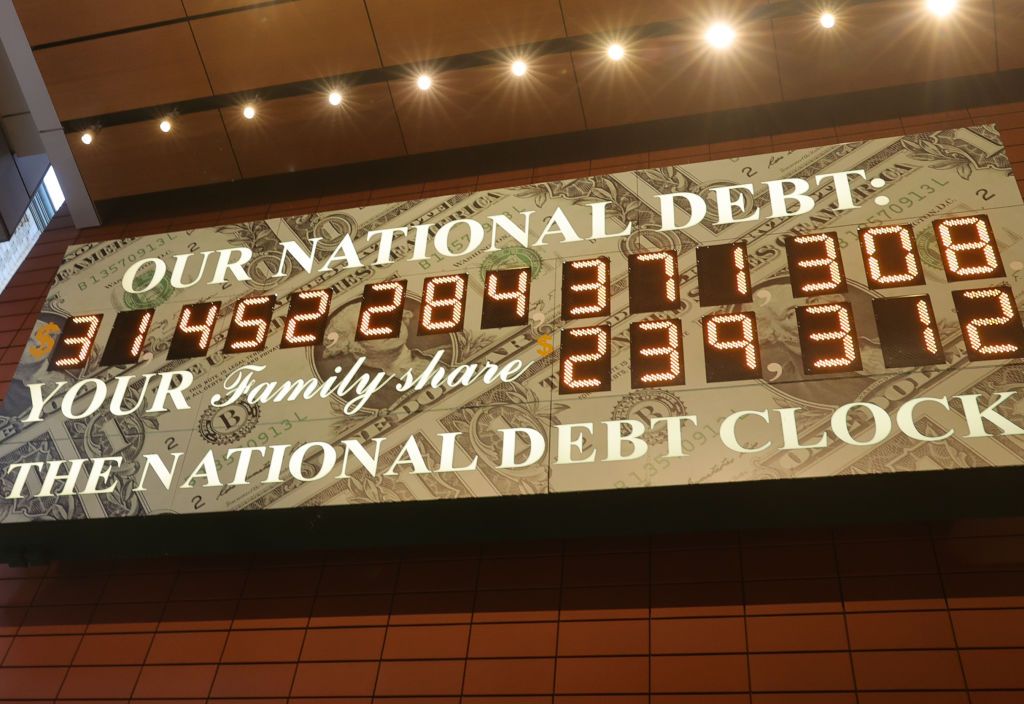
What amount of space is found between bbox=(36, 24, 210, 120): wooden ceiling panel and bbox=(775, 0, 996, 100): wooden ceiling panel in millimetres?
3943

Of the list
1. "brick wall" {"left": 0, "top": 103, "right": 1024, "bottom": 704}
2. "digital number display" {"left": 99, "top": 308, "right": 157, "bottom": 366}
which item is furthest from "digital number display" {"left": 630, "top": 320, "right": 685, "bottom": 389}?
"digital number display" {"left": 99, "top": 308, "right": 157, "bottom": 366}

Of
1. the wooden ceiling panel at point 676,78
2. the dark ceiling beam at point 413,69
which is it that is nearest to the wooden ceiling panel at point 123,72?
the dark ceiling beam at point 413,69

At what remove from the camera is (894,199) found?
5.53 meters

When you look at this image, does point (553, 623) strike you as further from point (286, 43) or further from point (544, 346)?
point (286, 43)

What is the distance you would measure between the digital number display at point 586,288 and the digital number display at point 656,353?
0.25m

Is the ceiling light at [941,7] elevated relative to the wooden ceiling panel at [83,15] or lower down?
lower down

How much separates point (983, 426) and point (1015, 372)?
324 millimetres

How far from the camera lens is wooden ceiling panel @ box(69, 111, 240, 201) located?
778 cm

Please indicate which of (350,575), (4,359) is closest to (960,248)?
(350,575)

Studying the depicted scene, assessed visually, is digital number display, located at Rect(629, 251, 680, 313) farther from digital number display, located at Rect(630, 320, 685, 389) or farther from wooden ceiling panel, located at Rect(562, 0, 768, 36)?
wooden ceiling panel, located at Rect(562, 0, 768, 36)

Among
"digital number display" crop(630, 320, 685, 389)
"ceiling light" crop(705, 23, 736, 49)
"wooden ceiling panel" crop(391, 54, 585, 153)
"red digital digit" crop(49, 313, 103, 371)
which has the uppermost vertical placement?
"ceiling light" crop(705, 23, 736, 49)

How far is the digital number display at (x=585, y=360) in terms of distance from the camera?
16.9ft

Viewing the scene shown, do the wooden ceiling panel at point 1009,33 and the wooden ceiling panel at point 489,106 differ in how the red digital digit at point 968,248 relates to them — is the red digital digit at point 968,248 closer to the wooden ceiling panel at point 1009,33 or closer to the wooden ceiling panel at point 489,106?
the wooden ceiling panel at point 1009,33

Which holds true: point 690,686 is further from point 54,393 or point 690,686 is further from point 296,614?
point 54,393
